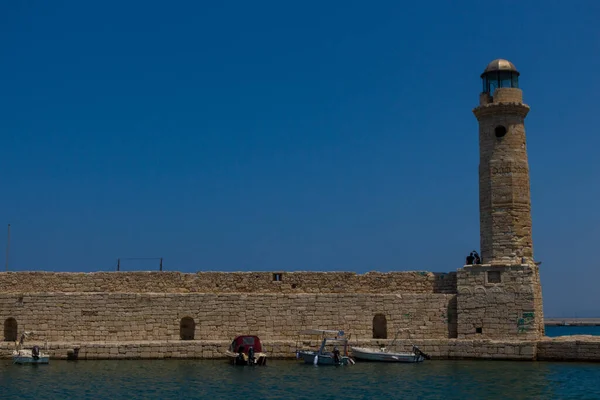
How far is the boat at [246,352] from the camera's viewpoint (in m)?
22.1

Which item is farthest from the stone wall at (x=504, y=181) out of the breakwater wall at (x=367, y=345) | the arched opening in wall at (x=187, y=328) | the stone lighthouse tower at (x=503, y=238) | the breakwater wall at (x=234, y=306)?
the arched opening in wall at (x=187, y=328)

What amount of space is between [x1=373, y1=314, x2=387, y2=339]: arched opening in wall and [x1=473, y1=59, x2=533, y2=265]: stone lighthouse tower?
154 inches

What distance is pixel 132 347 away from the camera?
23.2 m

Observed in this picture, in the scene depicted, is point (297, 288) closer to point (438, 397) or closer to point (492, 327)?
point (492, 327)

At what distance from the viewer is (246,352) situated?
22531 mm

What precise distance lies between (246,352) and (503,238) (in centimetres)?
867

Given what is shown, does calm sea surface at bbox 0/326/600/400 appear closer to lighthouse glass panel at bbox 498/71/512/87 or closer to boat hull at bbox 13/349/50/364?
boat hull at bbox 13/349/50/364

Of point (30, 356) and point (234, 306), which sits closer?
point (30, 356)

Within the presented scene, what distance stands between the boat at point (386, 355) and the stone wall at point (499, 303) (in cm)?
160

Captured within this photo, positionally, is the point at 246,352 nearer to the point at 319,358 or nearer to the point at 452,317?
the point at 319,358

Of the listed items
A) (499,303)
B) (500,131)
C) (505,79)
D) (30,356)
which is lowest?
(30,356)

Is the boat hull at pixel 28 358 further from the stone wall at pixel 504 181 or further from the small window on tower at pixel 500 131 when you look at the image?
the small window on tower at pixel 500 131

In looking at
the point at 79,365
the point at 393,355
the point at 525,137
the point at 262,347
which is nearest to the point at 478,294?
the point at 393,355

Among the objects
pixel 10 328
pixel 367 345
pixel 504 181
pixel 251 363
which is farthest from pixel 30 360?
pixel 504 181
